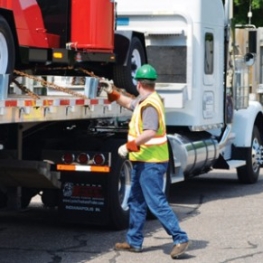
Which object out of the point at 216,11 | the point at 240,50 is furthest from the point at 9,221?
the point at 240,50

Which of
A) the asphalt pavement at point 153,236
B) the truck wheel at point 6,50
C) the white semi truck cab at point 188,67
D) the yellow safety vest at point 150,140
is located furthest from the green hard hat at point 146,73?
the white semi truck cab at point 188,67

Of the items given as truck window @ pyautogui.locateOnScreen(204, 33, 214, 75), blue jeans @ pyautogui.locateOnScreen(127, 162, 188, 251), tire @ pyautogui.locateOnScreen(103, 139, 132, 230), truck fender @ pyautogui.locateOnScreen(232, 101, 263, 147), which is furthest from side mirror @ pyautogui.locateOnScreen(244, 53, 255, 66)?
blue jeans @ pyautogui.locateOnScreen(127, 162, 188, 251)

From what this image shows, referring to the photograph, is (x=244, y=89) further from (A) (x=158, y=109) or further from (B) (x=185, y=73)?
(A) (x=158, y=109)

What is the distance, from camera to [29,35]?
9430 millimetres

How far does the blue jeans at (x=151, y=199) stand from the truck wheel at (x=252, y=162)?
5856mm

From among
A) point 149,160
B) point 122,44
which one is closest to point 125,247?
point 149,160

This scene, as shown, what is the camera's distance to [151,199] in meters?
8.29

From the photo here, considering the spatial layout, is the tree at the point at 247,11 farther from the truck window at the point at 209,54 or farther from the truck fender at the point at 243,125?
the truck window at the point at 209,54

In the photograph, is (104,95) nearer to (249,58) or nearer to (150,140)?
(150,140)

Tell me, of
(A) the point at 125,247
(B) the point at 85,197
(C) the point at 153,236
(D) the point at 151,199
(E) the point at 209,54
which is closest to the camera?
(D) the point at 151,199

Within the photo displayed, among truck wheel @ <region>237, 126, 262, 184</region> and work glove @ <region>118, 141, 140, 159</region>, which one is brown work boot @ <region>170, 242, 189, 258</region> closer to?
work glove @ <region>118, 141, 140, 159</region>

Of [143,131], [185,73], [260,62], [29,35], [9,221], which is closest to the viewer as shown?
[143,131]

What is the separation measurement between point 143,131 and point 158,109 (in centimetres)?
25

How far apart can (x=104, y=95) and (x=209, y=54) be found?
3.61 m
